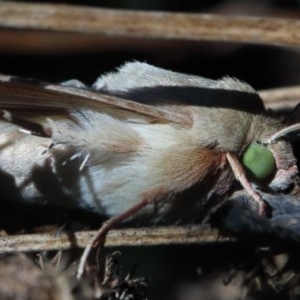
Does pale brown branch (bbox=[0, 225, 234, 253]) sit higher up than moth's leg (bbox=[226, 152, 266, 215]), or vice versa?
moth's leg (bbox=[226, 152, 266, 215])

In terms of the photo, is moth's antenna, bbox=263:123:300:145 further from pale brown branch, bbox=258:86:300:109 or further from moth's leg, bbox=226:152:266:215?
pale brown branch, bbox=258:86:300:109

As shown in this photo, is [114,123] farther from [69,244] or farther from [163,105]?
[69,244]

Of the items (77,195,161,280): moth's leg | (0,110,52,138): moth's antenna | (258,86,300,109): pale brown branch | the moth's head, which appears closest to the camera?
(77,195,161,280): moth's leg

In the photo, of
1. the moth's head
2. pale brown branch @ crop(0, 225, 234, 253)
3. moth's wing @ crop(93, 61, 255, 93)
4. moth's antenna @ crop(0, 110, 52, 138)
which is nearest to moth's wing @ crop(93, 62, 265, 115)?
moth's wing @ crop(93, 61, 255, 93)

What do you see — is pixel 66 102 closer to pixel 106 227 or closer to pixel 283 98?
pixel 106 227

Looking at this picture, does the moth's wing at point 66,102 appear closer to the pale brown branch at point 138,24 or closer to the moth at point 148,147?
the moth at point 148,147

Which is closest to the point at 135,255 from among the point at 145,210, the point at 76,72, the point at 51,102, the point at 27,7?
the point at 145,210
